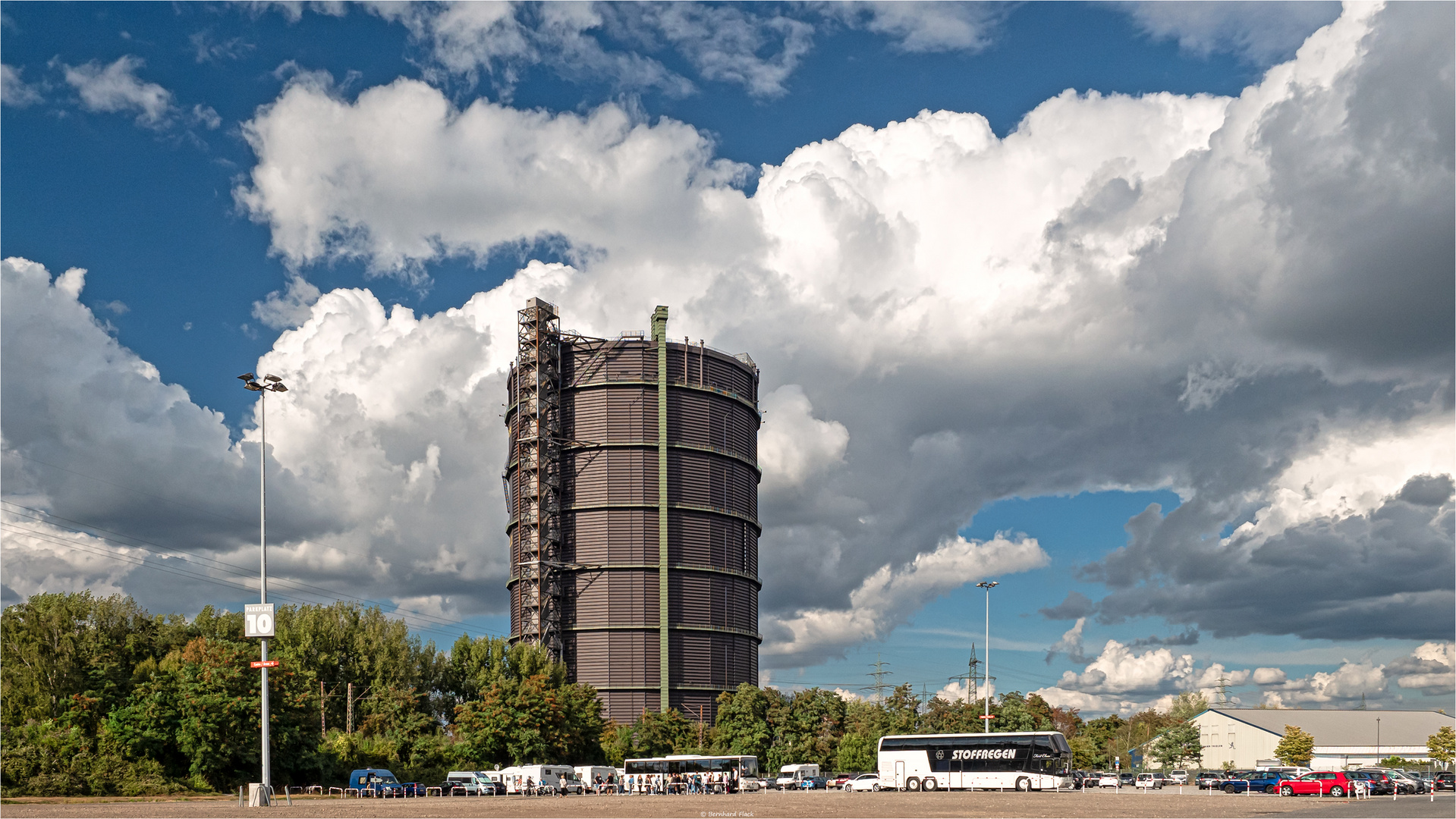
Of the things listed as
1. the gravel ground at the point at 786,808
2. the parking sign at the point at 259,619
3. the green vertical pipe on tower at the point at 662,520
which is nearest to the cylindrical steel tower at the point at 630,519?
the green vertical pipe on tower at the point at 662,520

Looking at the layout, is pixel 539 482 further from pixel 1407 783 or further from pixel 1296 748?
pixel 1296 748

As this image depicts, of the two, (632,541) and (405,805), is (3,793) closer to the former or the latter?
(405,805)

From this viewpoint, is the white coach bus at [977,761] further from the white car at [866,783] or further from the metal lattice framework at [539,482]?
the metal lattice framework at [539,482]

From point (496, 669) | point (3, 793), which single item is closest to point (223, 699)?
point (3, 793)

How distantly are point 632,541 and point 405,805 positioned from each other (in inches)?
2024

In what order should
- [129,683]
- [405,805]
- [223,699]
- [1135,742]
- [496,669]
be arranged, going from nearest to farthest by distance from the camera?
[405,805]
[223,699]
[129,683]
[496,669]
[1135,742]

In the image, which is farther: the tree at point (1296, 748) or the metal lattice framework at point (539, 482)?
the tree at point (1296, 748)

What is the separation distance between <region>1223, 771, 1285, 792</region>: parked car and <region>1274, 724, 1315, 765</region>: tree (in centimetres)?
4668

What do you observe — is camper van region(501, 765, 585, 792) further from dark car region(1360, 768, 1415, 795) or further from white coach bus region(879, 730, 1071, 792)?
dark car region(1360, 768, 1415, 795)

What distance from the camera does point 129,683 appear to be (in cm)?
6500

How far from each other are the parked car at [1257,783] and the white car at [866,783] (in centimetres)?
2132

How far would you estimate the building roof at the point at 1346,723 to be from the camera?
445 ft

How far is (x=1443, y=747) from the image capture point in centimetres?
12512

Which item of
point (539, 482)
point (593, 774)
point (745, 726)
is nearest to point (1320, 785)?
point (745, 726)
